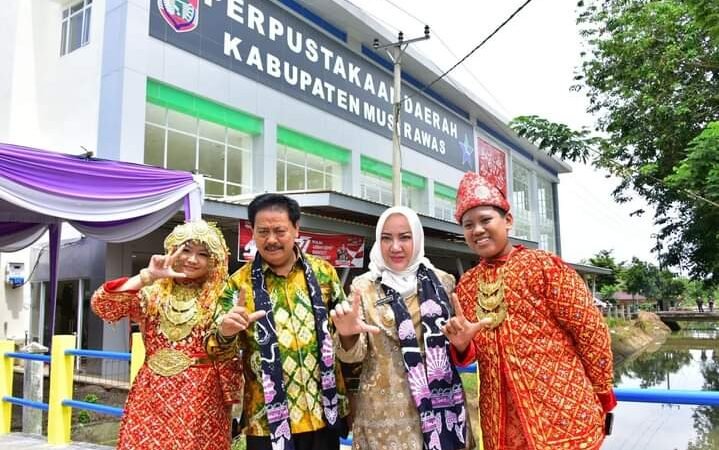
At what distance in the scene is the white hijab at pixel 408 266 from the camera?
6.06ft

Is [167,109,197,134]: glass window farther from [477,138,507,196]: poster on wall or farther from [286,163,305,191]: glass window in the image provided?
[477,138,507,196]: poster on wall

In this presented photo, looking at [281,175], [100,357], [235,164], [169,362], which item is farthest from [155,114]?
[169,362]

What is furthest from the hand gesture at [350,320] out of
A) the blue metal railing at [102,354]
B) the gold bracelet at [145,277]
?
the blue metal railing at [102,354]

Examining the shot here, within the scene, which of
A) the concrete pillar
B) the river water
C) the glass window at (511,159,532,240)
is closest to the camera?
the concrete pillar

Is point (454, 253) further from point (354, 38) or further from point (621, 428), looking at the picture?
point (621, 428)

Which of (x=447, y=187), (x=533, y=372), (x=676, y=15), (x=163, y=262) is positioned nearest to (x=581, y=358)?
(x=533, y=372)

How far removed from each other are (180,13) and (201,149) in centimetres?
284

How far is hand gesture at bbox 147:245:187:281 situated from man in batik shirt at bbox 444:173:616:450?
1060mm

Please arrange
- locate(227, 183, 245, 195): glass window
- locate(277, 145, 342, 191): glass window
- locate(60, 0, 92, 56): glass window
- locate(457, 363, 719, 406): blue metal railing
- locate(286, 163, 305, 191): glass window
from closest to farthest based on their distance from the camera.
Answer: locate(457, 363, 719, 406): blue metal railing → locate(60, 0, 92, 56): glass window → locate(227, 183, 245, 195): glass window → locate(277, 145, 342, 191): glass window → locate(286, 163, 305, 191): glass window

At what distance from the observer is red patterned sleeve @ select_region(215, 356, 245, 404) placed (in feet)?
6.68

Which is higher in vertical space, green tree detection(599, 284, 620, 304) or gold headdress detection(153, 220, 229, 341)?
green tree detection(599, 284, 620, 304)

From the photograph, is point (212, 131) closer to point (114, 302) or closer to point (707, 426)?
point (114, 302)

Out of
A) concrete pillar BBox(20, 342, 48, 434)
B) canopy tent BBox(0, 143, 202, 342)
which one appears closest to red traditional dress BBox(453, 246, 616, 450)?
canopy tent BBox(0, 143, 202, 342)

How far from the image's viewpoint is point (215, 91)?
1184 centimetres
